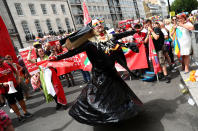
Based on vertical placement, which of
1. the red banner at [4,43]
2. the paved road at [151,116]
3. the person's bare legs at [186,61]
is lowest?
the paved road at [151,116]

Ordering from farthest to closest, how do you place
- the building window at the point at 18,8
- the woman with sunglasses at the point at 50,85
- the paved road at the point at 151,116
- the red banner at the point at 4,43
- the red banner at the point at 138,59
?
1. the building window at the point at 18,8
2. the red banner at the point at 138,59
3. the red banner at the point at 4,43
4. the woman with sunglasses at the point at 50,85
5. the paved road at the point at 151,116

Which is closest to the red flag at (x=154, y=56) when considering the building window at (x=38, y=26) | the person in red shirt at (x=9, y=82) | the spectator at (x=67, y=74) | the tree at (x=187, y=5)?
the spectator at (x=67, y=74)

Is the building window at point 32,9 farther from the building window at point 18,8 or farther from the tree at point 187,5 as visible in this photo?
the tree at point 187,5

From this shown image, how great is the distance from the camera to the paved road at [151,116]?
2.77 m

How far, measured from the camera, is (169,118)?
2938 mm

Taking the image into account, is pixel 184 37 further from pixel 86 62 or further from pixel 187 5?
pixel 187 5

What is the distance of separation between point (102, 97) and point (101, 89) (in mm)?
146

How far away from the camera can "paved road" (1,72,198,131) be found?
277 centimetres

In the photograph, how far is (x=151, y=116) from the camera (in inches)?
122

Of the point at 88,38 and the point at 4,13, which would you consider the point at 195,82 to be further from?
the point at 4,13

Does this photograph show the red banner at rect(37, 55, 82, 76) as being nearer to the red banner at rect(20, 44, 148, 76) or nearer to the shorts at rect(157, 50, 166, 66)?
the red banner at rect(20, 44, 148, 76)

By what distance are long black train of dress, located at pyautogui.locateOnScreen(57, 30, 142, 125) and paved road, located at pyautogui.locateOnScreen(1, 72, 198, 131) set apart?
1.55 feet

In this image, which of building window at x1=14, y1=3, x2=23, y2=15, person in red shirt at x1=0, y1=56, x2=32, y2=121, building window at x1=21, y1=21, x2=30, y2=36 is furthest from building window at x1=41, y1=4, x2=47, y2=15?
person in red shirt at x1=0, y1=56, x2=32, y2=121

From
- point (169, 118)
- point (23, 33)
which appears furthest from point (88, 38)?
point (23, 33)
